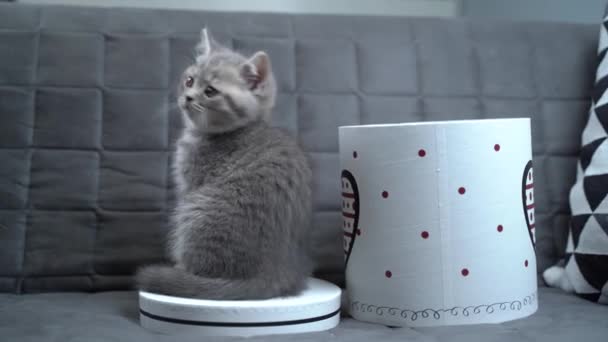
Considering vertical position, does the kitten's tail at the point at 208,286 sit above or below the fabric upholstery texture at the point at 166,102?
below

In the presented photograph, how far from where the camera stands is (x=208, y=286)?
934mm

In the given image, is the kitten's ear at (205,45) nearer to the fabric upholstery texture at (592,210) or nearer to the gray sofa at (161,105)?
the gray sofa at (161,105)

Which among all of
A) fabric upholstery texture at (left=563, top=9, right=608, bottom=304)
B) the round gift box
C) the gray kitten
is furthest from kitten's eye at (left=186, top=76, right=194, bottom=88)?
fabric upholstery texture at (left=563, top=9, right=608, bottom=304)

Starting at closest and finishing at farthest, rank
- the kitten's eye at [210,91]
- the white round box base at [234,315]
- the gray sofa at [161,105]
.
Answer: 1. the white round box base at [234,315]
2. the kitten's eye at [210,91]
3. the gray sofa at [161,105]

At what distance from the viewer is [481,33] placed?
1.41 metres

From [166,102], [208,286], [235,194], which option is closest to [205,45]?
[166,102]

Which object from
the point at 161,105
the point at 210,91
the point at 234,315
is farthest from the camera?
the point at 161,105

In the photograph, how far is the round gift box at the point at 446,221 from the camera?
0.92 metres

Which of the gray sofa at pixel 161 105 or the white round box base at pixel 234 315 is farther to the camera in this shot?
the gray sofa at pixel 161 105

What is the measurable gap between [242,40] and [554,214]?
0.86 m

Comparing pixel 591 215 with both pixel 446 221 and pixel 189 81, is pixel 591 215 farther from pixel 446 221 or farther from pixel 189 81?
pixel 189 81

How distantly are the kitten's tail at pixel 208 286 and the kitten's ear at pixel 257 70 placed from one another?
38 cm

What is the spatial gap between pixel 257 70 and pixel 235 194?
0.26 metres

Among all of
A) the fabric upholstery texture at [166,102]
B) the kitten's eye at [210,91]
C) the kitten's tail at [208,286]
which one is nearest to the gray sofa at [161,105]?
the fabric upholstery texture at [166,102]
